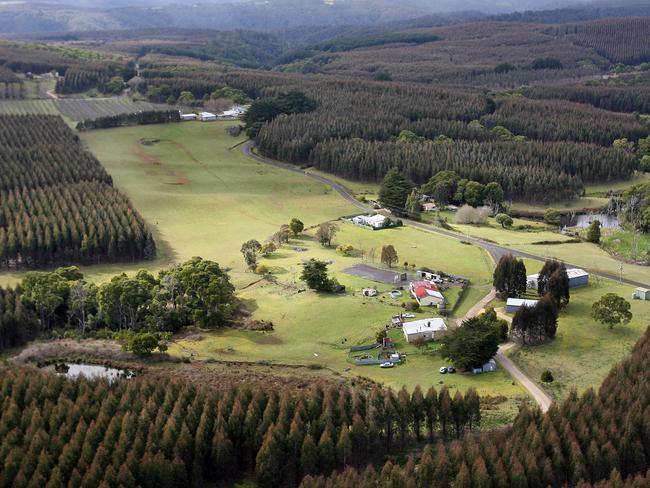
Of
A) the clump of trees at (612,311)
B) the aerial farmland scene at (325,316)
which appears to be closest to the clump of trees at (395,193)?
the aerial farmland scene at (325,316)

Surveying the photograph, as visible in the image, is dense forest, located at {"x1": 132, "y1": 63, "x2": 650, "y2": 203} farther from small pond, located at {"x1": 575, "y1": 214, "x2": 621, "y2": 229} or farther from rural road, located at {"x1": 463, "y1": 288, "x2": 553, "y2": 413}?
rural road, located at {"x1": 463, "y1": 288, "x2": 553, "y2": 413}

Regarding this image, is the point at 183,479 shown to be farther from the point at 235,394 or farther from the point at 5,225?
the point at 5,225

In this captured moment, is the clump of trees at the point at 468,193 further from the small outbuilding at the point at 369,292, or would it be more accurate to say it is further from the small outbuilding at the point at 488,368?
the small outbuilding at the point at 488,368

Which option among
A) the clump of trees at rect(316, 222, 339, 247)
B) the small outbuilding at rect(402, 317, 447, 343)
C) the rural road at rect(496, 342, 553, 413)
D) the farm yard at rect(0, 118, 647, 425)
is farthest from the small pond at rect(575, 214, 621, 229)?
the rural road at rect(496, 342, 553, 413)

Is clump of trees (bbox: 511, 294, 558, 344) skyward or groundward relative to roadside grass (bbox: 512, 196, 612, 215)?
skyward

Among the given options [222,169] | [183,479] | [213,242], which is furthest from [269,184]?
[183,479]

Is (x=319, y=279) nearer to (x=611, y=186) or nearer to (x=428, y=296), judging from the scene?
(x=428, y=296)
